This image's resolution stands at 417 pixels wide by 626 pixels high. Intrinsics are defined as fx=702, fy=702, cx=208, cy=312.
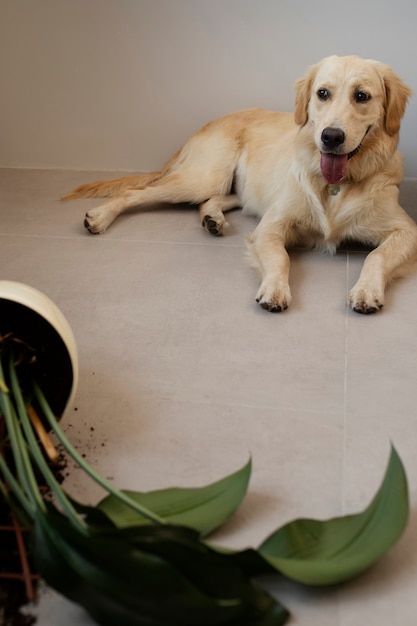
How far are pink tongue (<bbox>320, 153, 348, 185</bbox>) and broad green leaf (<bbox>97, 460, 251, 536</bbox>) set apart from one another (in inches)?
51.2

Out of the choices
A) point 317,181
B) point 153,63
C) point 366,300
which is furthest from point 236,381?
point 153,63

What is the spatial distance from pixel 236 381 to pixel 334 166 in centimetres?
92

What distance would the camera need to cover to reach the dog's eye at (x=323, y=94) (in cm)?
234

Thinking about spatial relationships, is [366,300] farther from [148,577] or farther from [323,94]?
[148,577]

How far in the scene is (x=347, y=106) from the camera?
2295mm

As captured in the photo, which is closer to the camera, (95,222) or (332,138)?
(332,138)

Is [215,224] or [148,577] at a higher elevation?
[148,577]

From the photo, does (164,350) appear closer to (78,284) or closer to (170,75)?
(78,284)

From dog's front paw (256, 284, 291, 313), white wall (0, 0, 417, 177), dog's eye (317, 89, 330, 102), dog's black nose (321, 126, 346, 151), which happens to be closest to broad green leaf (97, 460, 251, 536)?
dog's front paw (256, 284, 291, 313)

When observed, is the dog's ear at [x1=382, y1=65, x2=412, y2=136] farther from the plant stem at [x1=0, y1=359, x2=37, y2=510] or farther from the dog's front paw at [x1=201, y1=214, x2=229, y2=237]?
the plant stem at [x1=0, y1=359, x2=37, y2=510]

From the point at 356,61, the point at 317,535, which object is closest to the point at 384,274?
the point at 356,61

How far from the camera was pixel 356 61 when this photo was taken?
7.66 ft

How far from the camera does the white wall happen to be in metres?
2.95

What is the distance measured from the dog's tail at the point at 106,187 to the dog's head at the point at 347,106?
909mm
